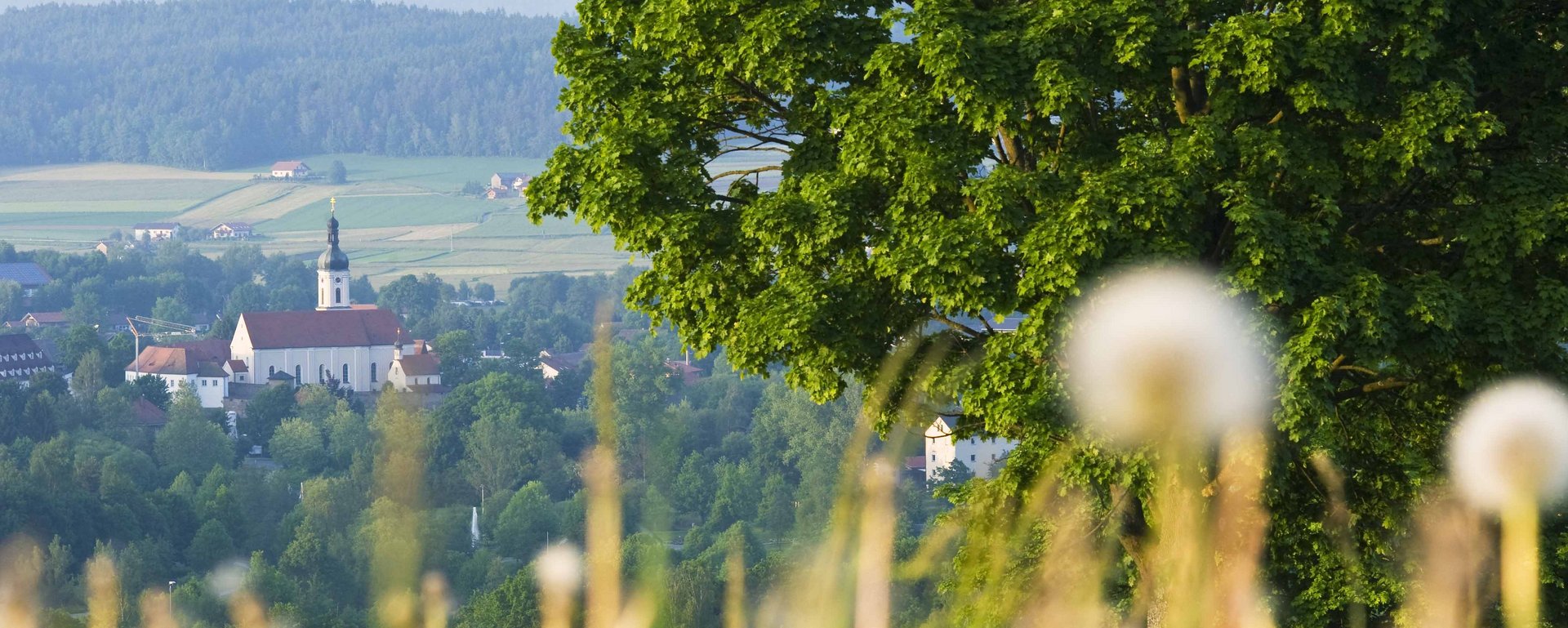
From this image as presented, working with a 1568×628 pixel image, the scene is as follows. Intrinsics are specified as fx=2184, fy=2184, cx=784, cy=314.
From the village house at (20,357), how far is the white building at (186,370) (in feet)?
23.1

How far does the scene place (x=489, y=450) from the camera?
116062mm

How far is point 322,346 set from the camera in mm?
180375

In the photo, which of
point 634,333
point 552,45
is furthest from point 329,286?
point 552,45

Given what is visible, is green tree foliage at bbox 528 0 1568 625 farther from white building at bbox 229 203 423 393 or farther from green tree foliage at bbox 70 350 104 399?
white building at bbox 229 203 423 393

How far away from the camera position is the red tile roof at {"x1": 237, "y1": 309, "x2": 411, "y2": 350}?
180 meters

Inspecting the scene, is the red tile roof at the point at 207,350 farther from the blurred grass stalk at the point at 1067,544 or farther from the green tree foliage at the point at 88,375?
the blurred grass stalk at the point at 1067,544

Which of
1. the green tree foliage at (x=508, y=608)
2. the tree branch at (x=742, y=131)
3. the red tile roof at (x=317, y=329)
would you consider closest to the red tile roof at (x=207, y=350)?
the red tile roof at (x=317, y=329)

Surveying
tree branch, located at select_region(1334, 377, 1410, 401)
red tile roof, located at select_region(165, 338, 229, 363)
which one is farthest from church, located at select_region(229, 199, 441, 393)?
tree branch, located at select_region(1334, 377, 1410, 401)

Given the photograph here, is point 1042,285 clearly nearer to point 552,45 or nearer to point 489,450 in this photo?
point 552,45

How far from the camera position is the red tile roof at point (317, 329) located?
7072 inches

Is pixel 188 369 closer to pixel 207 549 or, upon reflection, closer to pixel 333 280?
pixel 333 280

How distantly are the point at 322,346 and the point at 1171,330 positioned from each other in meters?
176

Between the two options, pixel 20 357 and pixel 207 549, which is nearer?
pixel 207 549

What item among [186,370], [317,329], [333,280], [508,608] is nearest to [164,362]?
[186,370]
